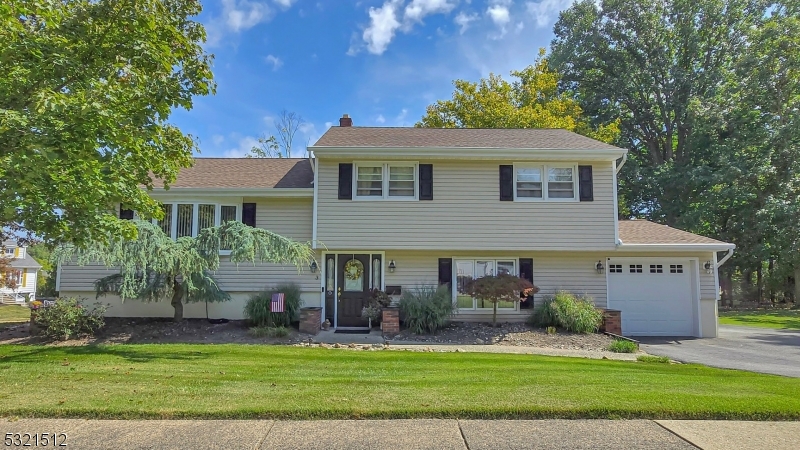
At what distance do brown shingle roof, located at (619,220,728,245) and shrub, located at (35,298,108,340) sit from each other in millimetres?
13808

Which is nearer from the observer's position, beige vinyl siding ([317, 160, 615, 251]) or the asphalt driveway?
the asphalt driveway

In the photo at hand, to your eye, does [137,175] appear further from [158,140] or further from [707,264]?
[707,264]

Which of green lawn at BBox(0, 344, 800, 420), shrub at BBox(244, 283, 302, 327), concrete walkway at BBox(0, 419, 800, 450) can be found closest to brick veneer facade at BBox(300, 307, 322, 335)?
shrub at BBox(244, 283, 302, 327)

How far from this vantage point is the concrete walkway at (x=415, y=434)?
405 cm

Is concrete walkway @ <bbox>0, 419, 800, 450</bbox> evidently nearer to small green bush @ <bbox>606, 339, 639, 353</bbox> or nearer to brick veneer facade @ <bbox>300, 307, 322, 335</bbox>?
small green bush @ <bbox>606, 339, 639, 353</bbox>

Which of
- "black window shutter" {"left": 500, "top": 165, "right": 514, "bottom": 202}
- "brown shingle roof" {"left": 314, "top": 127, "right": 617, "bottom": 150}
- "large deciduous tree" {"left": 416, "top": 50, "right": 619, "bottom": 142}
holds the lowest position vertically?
"black window shutter" {"left": 500, "top": 165, "right": 514, "bottom": 202}

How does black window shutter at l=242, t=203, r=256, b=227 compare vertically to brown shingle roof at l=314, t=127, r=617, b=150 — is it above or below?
below

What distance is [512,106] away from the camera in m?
25.9

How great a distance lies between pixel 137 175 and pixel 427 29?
38.3 ft

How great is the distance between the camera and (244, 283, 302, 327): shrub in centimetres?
1203

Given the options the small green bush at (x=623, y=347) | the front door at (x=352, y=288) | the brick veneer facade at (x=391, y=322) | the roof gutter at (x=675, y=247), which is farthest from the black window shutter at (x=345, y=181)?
the roof gutter at (x=675, y=247)

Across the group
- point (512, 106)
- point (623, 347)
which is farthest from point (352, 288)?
point (512, 106)

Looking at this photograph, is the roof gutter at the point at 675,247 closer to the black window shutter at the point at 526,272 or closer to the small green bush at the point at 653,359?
the black window shutter at the point at 526,272

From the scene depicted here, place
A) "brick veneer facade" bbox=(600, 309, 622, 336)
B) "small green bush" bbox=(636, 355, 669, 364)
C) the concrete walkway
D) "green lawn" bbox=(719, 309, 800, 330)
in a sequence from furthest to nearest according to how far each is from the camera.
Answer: "green lawn" bbox=(719, 309, 800, 330), "brick veneer facade" bbox=(600, 309, 622, 336), "small green bush" bbox=(636, 355, 669, 364), the concrete walkway
